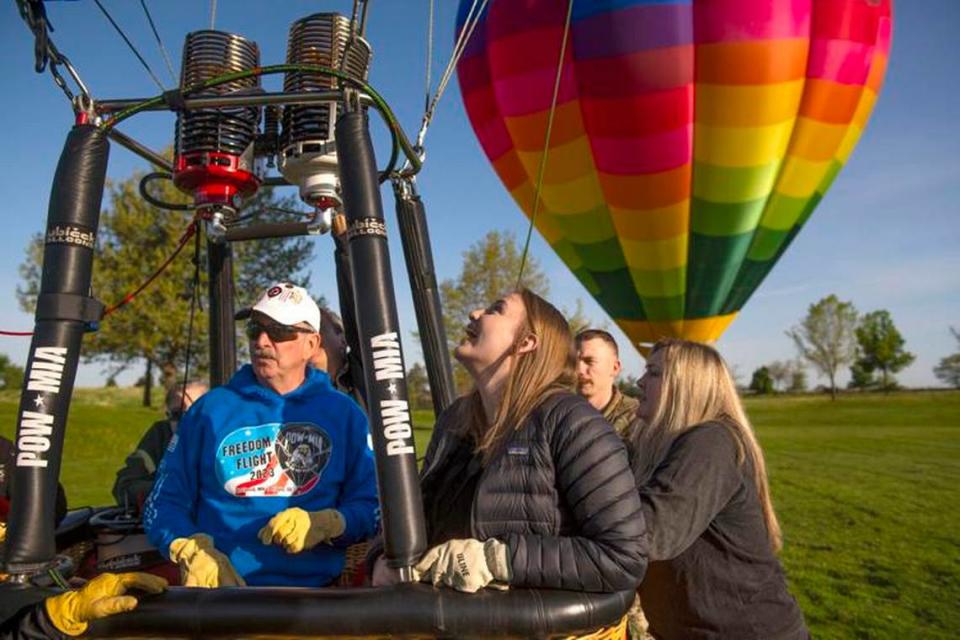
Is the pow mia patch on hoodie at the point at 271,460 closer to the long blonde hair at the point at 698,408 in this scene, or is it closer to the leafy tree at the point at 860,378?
the long blonde hair at the point at 698,408

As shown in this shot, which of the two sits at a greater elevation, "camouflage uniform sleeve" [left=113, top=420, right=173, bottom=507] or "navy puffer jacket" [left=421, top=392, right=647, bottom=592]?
"camouflage uniform sleeve" [left=113, top=420, right=173, bottom=507]

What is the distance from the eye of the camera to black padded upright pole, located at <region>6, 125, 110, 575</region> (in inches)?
56.4

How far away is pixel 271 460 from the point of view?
206cm

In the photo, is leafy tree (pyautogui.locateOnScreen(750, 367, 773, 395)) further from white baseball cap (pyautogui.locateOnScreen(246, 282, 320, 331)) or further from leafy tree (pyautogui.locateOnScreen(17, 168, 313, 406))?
white baseball cap (pyautogui.locateOnScreen(246, 282, 320, 331))

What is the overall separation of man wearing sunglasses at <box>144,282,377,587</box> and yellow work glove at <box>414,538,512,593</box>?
0.52 meters

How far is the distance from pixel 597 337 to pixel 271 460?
2.16 meters

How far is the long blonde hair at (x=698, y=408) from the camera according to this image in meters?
2.12

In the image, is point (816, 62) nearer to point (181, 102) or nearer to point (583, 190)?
point (583, 190)

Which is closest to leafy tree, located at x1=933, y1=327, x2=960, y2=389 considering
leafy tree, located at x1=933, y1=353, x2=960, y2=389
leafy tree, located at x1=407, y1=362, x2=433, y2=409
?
leafy tree, located at x1=933, y1=353, x2=960, y2=389

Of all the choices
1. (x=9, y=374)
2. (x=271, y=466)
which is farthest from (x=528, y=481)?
(x=9, y=374)

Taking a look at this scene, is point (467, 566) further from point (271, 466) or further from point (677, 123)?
point (677, 123)

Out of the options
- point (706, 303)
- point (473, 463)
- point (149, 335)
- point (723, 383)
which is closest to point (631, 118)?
point (706, 303)

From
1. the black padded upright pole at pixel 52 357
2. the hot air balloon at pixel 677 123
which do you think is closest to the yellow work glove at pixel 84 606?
the black padded upright pole at pixel 52 357

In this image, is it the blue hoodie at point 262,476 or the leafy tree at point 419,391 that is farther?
the leafy tree at point 419,391
